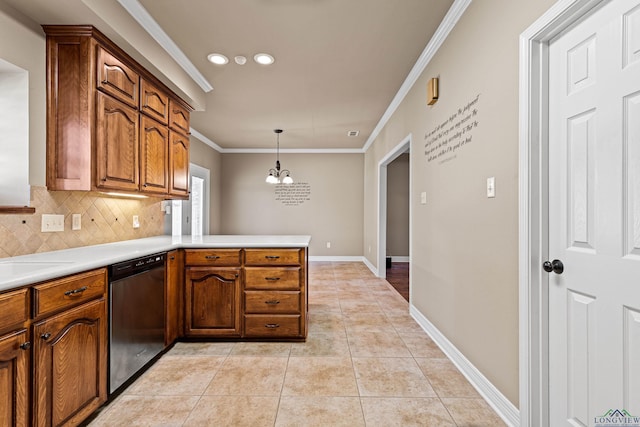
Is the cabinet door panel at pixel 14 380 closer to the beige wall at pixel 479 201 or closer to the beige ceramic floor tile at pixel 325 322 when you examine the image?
the beige ceramic floor tile at pixel 325 322

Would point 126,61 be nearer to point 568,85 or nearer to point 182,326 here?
point 182,326

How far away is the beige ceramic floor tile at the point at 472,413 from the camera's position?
1694 mm

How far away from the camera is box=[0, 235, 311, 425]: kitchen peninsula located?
4.30 feet

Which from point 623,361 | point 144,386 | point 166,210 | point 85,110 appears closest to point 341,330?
point 144,386

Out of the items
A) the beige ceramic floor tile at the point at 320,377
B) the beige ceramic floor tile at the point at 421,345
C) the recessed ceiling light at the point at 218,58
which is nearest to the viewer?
the beige ceramic floor tile at the point at 320,377

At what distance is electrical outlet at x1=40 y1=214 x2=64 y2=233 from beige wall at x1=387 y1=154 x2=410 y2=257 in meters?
6.24

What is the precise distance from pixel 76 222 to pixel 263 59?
2.05m

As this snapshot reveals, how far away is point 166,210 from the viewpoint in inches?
146

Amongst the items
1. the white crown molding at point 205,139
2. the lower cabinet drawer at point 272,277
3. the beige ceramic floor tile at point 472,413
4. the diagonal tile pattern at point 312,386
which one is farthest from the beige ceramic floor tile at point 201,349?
the white crown molding at point 205,139

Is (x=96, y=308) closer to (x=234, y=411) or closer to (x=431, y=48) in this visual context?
(x=234, y=411)

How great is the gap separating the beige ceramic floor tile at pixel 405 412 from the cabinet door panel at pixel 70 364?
4.91ft

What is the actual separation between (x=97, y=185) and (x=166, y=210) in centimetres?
164

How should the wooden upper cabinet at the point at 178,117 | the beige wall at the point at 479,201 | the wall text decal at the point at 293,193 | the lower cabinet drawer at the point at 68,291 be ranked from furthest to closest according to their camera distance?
the wall text decal at the point at 293,193, the wooden upper cabinet at the point at 178,117, the beige wall at the point at 479,201, the lower cabinet drawer at the point at 68,291

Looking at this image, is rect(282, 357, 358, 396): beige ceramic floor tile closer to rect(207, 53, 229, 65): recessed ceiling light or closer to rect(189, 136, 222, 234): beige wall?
rect(207, 53, 229, 65): recessed ceiling light
